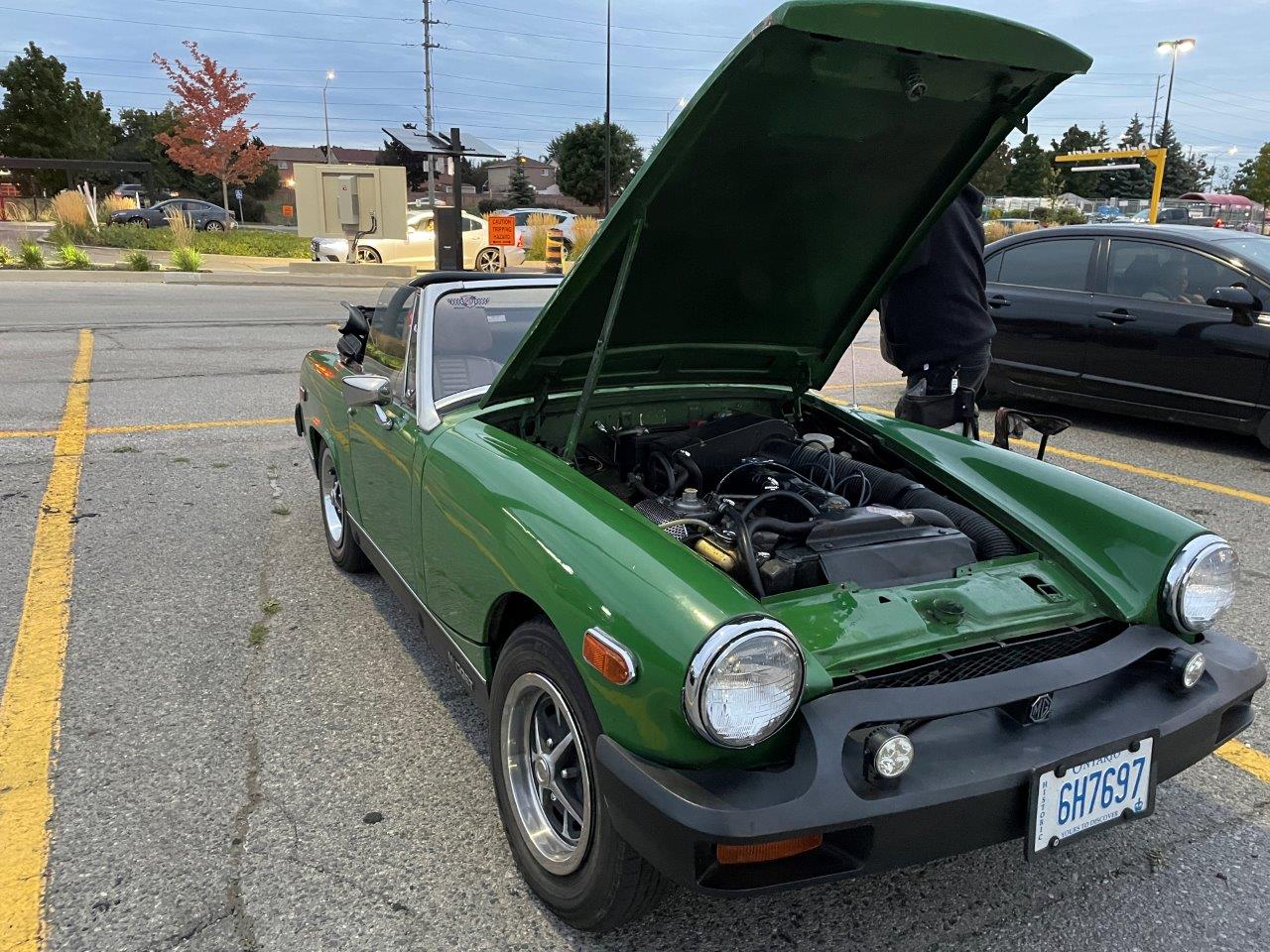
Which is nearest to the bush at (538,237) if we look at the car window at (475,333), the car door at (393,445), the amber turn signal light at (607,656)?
the car door at (393,445)

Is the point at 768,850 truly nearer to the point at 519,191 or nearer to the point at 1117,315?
the point at 1117,315

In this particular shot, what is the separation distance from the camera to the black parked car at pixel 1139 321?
20.1 feet

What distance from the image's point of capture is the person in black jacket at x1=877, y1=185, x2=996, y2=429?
3.94 meters

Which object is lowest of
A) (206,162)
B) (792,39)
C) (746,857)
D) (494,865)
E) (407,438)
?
(494,865)

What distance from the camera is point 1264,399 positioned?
605cm

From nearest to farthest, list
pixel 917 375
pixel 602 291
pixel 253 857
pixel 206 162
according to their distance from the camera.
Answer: pixel 253 857 < pixel 602 291 < pixel 917 375 < pixel 206 162

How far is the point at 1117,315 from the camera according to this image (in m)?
6.69

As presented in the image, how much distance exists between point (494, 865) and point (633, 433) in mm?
1428

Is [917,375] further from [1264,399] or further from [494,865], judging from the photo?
[1264,399]

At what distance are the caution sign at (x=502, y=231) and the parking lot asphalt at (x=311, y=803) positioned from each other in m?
14.5

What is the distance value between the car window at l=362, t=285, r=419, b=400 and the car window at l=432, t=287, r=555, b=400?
141 mm

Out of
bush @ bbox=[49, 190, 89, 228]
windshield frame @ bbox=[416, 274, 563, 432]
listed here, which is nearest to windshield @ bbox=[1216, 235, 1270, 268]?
windshield frame @ bbox=[416, 274, 563, 432]

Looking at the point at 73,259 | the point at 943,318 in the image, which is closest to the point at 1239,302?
the point at 943,318

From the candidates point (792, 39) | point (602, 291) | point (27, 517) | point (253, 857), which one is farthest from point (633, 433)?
point (27, 517)
